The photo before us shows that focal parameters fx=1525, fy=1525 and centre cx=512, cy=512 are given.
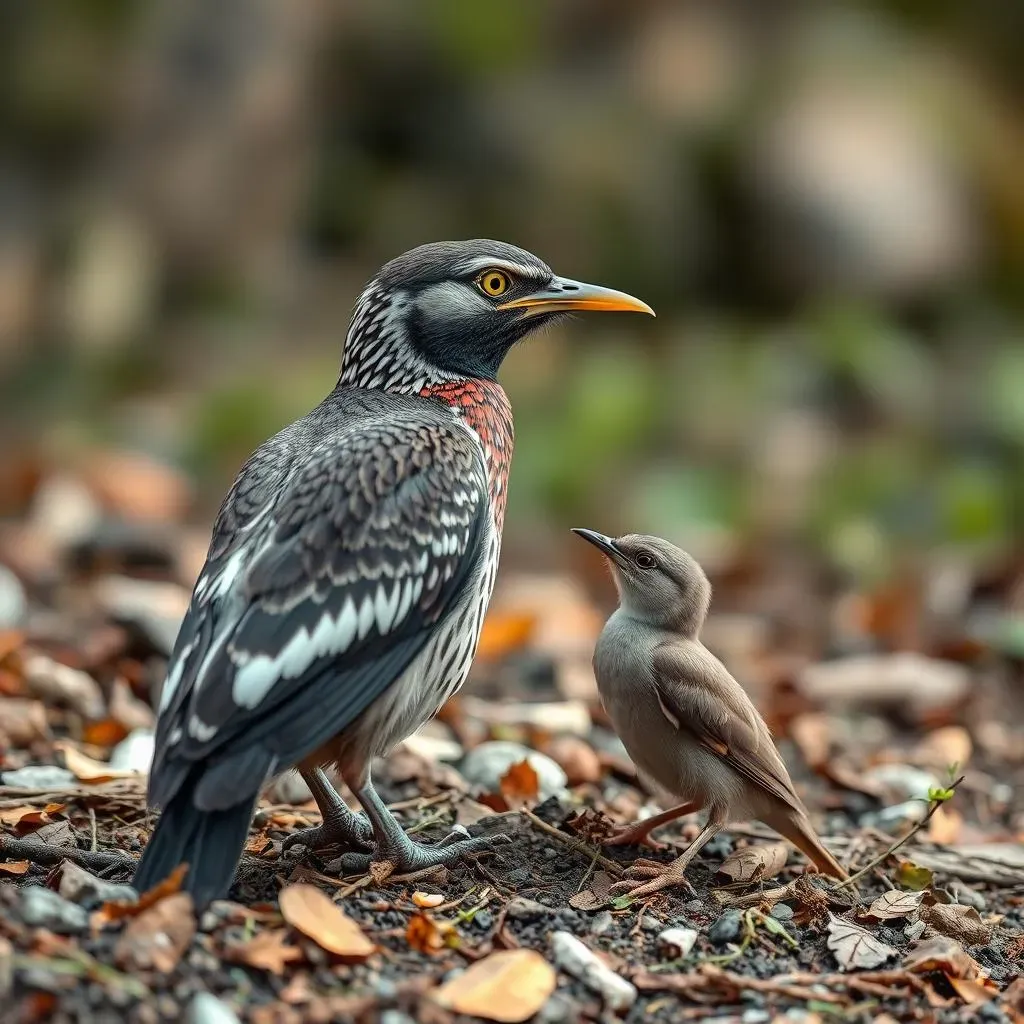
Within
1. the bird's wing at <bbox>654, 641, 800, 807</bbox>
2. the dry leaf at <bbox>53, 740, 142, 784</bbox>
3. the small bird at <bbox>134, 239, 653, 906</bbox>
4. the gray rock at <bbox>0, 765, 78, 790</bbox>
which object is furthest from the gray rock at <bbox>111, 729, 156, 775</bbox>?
the bird's wing at <bbox>654, 641, 800, 807</bbox>

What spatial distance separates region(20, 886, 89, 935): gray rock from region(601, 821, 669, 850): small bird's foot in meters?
1.83

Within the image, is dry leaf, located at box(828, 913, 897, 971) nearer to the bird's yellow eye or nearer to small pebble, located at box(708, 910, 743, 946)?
small pebble, located at box(708, 910, 743, 946)

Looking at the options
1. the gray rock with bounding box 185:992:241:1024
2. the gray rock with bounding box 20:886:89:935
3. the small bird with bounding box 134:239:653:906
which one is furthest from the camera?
the small bird with bounding box 134:239:653:906

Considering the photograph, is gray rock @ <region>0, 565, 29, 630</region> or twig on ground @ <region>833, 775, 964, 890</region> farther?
gray rock @ <region>0, 565, 29, 630</region>

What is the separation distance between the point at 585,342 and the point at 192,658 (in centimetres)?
1113

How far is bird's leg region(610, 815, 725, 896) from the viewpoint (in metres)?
4.68

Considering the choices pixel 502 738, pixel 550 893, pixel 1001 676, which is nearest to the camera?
pixel 550 893

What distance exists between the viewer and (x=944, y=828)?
5.98 meters

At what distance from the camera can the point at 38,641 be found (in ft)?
23.2

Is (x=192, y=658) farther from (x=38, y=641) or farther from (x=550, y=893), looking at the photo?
(x=38, y=641)

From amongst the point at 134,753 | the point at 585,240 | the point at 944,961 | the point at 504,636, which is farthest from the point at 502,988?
the point at 585,240

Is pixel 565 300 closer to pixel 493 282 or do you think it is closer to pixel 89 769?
pixel 493 282

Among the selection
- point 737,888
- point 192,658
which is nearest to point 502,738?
point 737,888

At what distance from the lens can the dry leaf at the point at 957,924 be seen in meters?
4.79
